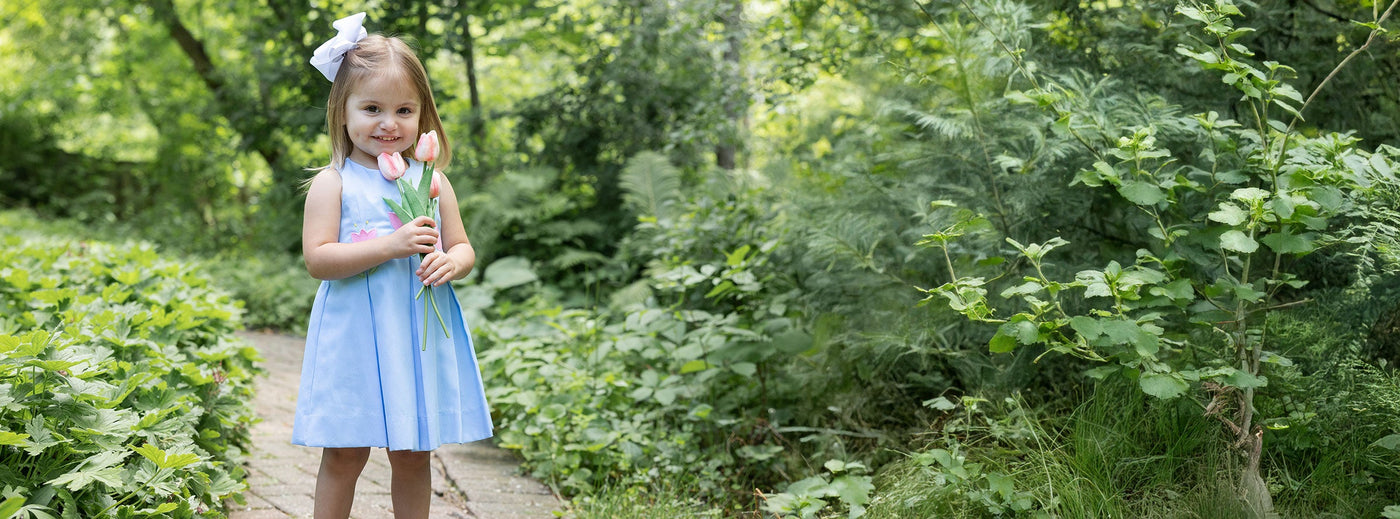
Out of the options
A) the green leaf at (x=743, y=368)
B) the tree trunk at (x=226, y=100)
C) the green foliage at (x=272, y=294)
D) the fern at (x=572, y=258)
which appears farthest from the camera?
the tree trunk at (x=226, y=100)

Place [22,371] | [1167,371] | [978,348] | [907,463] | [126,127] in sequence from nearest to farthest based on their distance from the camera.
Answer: [22,371] → [1167,371] → [907,463] → [978,348] → [126,127]

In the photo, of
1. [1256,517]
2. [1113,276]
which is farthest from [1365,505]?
[1113,276]

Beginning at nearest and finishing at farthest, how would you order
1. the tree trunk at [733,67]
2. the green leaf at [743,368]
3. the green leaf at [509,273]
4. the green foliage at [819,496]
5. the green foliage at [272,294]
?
the green foliage at [819,496] → the green leaf at [743,368] → the tree trunk at [733,67] → the green leaf at [509,273] → the green foliage at [272,294]

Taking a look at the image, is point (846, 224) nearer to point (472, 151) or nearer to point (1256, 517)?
point (1256, 517)

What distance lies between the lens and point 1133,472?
2.67 m

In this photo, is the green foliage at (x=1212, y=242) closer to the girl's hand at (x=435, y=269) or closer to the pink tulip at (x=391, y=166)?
the girl's hand at (x=435, y=269)

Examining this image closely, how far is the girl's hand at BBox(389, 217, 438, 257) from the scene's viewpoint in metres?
2.23

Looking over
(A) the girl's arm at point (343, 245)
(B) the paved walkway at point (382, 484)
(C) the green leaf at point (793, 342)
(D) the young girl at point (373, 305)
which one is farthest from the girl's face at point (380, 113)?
(C) the green leaf at point (793, 342)

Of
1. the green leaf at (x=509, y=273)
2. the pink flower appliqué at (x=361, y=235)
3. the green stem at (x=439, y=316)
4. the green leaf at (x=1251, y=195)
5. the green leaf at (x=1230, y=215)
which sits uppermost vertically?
the pink flower appliqué at (x=361, y=235)

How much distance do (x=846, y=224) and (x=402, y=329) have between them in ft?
5.62

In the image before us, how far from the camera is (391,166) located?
232cm

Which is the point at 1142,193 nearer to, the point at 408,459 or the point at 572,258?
the point at 408,459

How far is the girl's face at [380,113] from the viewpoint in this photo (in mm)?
2330

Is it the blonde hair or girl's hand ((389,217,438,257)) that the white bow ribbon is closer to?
the blonde hair
